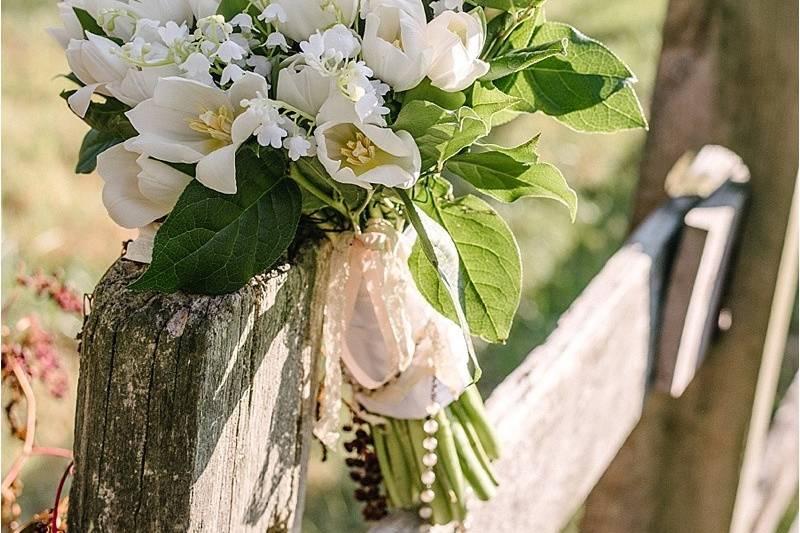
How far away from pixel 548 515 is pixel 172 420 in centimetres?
81

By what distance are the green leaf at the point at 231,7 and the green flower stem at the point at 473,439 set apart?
1.64ft

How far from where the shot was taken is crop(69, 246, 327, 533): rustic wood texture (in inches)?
25.5

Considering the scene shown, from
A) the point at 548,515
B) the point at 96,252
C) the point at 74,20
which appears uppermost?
the point at 74,20

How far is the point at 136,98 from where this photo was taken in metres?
0.67

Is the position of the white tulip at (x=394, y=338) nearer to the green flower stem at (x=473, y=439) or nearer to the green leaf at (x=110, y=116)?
the green flower stem at (x=473, y=439)

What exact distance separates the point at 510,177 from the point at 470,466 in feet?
1.29

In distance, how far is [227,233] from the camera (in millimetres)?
658

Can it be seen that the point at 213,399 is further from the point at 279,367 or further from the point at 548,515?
the point at 548,515

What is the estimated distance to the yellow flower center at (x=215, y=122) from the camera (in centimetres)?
65

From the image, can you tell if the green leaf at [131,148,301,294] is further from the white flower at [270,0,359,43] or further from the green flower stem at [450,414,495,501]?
the green flower stem at [450,414,495,501]

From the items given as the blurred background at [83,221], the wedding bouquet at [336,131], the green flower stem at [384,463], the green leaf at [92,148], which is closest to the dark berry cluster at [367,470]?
the green flower stem at [384,463]

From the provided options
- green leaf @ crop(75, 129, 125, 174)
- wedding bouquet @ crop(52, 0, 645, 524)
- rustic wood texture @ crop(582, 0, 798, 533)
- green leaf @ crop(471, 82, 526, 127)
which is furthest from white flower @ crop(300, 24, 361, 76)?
rustic wood texture @ crop(582, 0, 798, 533)

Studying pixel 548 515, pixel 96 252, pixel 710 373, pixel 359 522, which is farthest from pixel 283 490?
pixel 96 252

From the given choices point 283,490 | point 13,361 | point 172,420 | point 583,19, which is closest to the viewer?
point 172,420
